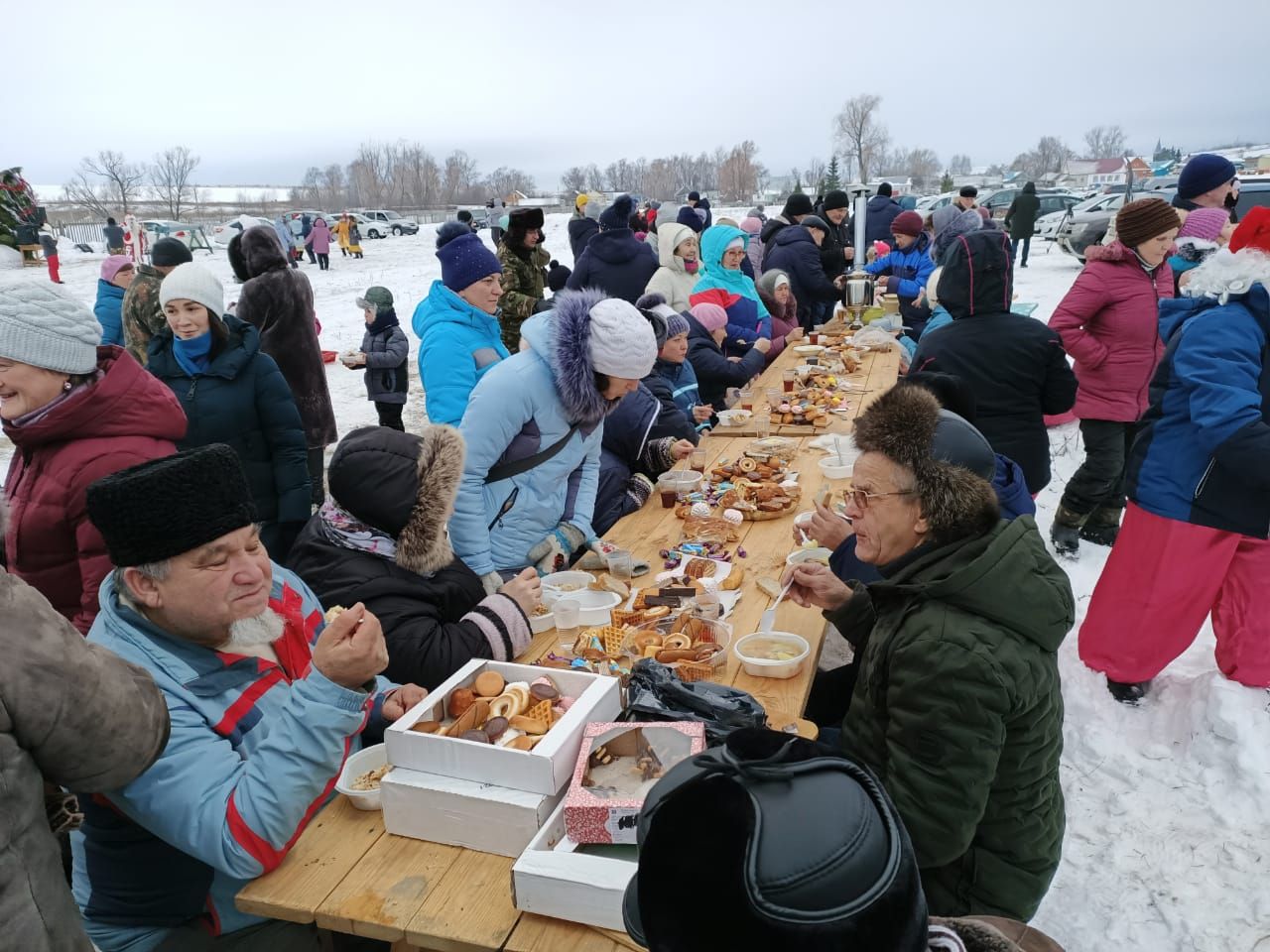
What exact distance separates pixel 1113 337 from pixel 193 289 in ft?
16.6

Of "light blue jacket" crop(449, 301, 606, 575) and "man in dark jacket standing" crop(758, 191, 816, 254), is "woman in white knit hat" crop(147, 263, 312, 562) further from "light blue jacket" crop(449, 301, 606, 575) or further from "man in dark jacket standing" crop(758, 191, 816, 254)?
"man in dark jacket standing" crop(758, 191, 816, 254)

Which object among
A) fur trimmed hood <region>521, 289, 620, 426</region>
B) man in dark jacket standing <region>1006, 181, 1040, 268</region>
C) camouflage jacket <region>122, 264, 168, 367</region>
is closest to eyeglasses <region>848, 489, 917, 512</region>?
fur trimmed hood <region>521, 289, 620, 426</region>

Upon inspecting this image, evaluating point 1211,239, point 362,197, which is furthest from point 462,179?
point 1211,239

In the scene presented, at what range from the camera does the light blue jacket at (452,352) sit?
4301 millimetres

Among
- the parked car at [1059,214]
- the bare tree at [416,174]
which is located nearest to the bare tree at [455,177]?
the bare tree at [416,174]

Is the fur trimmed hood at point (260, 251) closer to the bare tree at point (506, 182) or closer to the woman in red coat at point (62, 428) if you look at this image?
the woman in red coat at point (62, 428)

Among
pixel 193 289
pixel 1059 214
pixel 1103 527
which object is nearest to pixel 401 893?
pixel 193 289

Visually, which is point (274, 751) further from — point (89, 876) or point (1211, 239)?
point (1211, 239)

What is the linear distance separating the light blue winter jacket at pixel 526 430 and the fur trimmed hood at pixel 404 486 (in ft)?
1.82

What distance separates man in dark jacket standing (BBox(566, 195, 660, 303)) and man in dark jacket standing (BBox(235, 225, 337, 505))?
2.60m

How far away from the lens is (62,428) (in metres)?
2.30

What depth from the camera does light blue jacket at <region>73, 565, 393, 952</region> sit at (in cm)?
155

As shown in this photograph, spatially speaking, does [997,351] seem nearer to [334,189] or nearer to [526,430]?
[526,430]

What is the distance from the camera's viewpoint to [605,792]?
170 cm
